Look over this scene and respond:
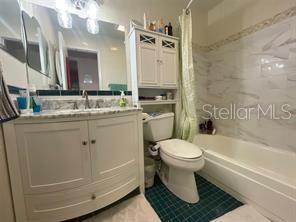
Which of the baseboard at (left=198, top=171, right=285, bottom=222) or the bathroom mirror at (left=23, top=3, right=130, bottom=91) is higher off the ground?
the bathroom mirror at (left=23, top=3, right=130, bottom=91)

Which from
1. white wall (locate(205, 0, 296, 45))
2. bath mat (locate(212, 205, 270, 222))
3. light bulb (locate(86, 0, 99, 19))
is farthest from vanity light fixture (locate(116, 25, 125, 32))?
bath mat (locate(212, 205, 270, 222))

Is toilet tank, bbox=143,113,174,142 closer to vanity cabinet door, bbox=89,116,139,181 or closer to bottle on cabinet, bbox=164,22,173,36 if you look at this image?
vanity cabinet door, bbox=89,116,139,181

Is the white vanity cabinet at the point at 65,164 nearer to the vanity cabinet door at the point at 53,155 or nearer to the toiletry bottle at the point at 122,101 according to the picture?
the vanity cabinet door at the point at 53,155

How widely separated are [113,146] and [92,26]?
125 cm

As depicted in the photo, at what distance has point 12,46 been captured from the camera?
992 millimetres

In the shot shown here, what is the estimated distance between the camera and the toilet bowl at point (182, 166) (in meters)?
1.18

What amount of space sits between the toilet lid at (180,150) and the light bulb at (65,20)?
4.94ft

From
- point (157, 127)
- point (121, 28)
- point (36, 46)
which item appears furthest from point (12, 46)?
point (157, 127)

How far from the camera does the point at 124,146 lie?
44.0 inches

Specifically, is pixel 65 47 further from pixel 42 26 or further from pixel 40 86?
pixel 40 86

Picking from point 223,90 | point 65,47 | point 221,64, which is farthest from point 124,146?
point 221,64

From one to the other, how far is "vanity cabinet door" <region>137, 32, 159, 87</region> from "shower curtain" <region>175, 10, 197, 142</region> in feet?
1.11

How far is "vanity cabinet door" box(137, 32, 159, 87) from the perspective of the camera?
4.90 feet

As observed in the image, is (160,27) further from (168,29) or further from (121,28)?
(121,28)
